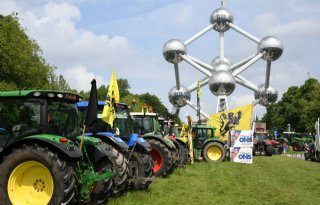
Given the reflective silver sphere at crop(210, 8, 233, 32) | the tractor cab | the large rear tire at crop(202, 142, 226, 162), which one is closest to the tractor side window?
the large rear tire at crop(202, 142, 226, 162)

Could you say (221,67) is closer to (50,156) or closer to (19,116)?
(19,116)

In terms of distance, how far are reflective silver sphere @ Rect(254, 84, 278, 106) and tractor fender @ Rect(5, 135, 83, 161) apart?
44.1 m

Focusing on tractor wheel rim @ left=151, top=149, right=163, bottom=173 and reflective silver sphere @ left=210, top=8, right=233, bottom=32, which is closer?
tractor wheel rim @ left=151, top=149, right=163, bottom=173

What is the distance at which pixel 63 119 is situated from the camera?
795 cm

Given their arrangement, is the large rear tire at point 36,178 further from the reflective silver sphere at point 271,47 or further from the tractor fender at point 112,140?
the reflective silver sphere at point 271,47

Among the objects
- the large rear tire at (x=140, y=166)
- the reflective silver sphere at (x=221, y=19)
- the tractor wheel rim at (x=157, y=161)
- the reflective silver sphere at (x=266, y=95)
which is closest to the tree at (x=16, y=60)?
the tractor wheel rim at (x=157, y=161)

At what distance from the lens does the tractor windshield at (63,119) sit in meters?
7.69

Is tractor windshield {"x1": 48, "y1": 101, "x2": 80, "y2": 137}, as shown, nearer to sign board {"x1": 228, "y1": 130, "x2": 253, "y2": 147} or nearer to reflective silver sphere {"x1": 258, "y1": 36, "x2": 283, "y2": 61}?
sign board {"x1": 228, "y1": 130, "x2": 253, "y2": 147}

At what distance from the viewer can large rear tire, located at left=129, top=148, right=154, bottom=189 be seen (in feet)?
33.9

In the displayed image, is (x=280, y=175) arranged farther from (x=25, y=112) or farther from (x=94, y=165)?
(x=25, y=112)

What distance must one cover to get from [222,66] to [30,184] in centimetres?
4201

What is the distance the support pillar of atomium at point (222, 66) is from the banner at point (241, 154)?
23.0 meters

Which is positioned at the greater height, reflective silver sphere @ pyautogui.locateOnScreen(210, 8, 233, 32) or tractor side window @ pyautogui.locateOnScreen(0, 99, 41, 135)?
reflective silver sphere @ pyautogui.locateOnScreen(210, 8, 233, 32)

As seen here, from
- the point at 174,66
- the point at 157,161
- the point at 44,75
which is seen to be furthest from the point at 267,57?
the point at 157,161
